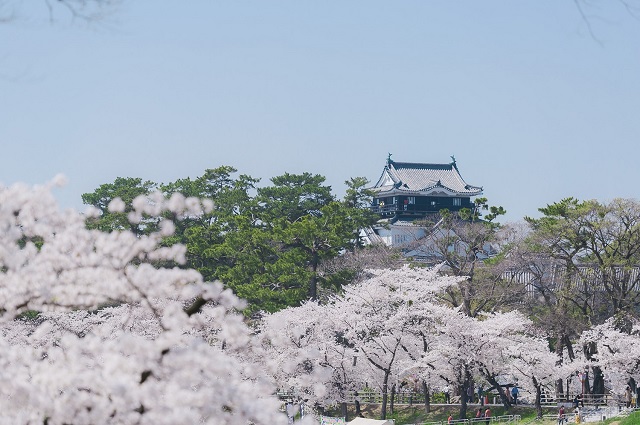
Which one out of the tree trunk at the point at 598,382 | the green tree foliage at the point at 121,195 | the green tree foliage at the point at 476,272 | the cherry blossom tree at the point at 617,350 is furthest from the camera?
the green tree foliage at the point at 121,195

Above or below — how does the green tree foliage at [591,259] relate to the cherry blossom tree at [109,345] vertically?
above

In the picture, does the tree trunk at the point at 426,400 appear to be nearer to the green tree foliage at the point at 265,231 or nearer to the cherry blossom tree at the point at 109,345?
the green tree foliage at the point at 265,231

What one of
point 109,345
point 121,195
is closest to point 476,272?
point 121,195

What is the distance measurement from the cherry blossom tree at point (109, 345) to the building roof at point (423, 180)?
2515 inches

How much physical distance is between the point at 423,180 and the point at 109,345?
2689 inches

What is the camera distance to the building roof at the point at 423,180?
229 feet

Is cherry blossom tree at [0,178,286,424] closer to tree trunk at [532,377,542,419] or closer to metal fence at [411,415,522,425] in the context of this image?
metal fence at [411,415,522,425]

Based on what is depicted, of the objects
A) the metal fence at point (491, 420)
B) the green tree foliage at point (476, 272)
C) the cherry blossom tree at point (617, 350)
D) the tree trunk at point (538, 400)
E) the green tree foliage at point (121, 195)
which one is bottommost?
the metal fence at point (491, 420)

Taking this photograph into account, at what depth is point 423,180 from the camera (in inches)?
2837

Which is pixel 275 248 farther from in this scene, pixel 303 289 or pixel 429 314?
pixel 429 314

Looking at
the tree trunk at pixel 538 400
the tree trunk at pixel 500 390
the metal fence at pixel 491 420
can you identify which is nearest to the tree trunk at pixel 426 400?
the metal fence at pixel 491 420

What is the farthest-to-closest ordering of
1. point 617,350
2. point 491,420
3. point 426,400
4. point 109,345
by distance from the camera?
point 426,400 < point 617,350 < point 491,420 < point 109,345

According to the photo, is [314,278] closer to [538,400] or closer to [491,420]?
[491,420]

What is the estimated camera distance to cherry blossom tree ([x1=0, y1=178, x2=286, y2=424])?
14.1 ft
